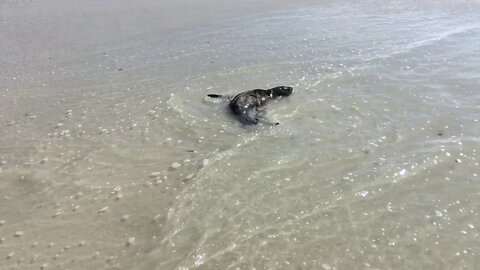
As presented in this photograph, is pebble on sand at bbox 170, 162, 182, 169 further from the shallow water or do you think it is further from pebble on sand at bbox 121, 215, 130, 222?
pebble on sand at bbox 121, 215, 130, 222

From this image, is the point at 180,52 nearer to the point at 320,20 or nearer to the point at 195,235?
the point at 320,20

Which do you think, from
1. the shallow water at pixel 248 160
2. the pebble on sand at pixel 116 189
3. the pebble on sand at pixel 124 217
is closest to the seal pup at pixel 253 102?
the shallow water at pixel 248 160

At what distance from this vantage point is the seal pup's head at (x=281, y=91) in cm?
820

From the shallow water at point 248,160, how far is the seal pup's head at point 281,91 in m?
0.46

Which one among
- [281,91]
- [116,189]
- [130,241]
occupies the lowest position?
[130,241]

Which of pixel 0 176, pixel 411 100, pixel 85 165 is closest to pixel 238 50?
pixel 411 100

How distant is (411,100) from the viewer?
7754mm

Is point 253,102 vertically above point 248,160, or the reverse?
point 253,102

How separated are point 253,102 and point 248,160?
1815 mm

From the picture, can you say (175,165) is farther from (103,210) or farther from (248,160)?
(103,210)

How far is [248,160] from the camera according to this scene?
6.25 meters

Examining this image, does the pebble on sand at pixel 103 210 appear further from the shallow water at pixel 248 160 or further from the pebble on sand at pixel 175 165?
the pebble on sand at pixel 175 165

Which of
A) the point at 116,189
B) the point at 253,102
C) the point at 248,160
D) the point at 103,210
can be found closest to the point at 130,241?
the point at 103,210

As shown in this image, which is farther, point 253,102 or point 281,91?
point 281,91
